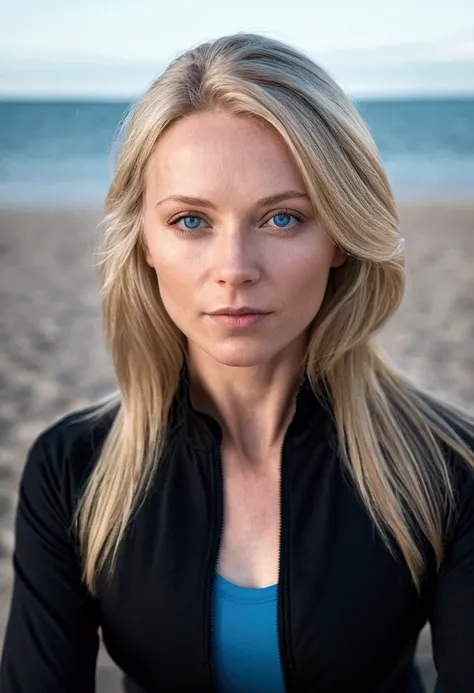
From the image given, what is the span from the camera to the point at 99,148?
30062 millimetres

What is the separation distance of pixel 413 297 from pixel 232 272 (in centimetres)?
940

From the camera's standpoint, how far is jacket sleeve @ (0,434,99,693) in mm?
2227

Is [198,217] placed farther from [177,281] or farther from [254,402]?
[254,402]

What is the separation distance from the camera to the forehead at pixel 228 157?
1958 millimetres

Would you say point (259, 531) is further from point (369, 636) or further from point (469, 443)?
point (469, 443)

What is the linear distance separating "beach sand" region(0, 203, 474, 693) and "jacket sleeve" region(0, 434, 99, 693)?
1.04 metres

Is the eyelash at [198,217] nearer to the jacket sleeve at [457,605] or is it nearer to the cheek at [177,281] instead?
the cheek at [177,281]

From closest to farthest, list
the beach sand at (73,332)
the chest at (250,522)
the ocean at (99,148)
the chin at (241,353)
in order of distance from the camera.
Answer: the chin at (241,353) → the chest at (250,522) → the beach sand at (73,332) → the ocean at (99,148)

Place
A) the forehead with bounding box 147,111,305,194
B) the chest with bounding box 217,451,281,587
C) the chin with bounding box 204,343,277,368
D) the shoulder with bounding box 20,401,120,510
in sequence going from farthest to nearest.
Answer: the shoulder with bounding box 20,401,120,510, the chest with bounding box 217,451,281,587, the chin with bounding box 204,343,277,368, the forehead with bounding box 147,111,305,194

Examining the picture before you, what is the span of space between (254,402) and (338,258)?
0.41 m

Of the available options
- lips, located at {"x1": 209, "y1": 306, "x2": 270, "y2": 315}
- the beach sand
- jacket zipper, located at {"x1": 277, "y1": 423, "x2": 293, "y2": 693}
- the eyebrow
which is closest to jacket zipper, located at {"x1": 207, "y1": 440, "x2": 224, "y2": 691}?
jacket zipper, located at {"x1": 277, "y1": 423, "x2": 293, "y2": 693}

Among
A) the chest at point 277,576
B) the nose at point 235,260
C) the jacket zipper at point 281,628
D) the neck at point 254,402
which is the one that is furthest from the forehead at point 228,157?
the jacket zipper at point 281,628

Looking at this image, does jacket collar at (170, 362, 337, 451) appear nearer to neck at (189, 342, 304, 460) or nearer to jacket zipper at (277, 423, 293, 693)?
neck at (189, 342, 304, 460)

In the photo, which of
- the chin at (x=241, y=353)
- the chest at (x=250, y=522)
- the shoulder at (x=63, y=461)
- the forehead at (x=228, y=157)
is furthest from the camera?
the shoulder at (x=63, y=461)
